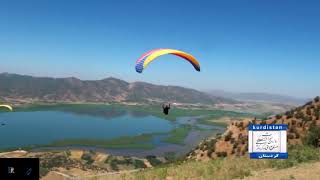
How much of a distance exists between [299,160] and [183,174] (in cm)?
645

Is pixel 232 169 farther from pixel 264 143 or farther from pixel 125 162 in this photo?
pixel 125 162

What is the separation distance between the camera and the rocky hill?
48344 mm

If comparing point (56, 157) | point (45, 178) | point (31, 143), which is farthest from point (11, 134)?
point (45, 178)

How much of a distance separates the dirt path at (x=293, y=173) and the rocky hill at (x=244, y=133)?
→ 89.1 feet

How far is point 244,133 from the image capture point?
55.9m

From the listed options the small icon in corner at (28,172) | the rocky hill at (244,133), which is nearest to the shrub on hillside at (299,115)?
the rocky hill at (244,133)

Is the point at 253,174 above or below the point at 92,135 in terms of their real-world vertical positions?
above

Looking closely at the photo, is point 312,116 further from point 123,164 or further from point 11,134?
point 11,134

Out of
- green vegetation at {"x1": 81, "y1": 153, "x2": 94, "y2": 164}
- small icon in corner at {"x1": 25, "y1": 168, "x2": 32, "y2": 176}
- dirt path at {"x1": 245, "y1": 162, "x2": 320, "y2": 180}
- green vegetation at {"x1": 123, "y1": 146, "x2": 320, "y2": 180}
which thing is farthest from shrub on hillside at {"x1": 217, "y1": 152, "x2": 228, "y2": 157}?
green vegetation at {"x1": 81, "y1": 153, "x2": 94, "y2": 164}

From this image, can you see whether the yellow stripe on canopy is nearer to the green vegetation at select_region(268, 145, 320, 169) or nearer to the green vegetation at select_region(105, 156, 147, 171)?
the green vegetation at select_region(268, 145, 320, 169)

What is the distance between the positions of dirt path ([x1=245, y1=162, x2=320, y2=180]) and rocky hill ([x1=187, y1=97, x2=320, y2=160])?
27157mm

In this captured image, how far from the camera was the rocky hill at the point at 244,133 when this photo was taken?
159 ft

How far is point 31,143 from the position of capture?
162m

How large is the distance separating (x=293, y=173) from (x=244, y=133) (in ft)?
125
